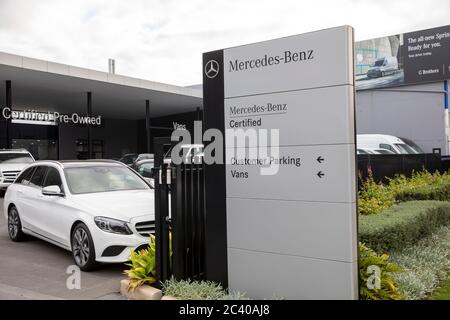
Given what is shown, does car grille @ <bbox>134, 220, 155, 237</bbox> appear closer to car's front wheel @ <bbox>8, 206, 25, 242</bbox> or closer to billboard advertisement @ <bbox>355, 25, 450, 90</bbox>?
car's front wheel @ <bbox>8, 206, 25, 242</bbox>

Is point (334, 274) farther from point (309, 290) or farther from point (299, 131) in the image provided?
point (299, 131)

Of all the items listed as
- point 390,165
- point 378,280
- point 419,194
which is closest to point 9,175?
point 390,165

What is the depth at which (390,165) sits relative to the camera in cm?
1316

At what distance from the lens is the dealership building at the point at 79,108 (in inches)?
858

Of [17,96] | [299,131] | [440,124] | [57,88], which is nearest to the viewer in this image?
[299,131]

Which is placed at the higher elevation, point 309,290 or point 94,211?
point 94,211

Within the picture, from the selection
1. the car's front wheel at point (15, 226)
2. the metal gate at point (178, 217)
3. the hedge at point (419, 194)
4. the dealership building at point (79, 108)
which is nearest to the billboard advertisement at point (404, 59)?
the dealership building at point (79, 108)

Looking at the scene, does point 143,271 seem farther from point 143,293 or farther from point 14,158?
point 14,158

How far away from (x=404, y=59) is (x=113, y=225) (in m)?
30.9

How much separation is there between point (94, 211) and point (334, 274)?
3609 millimetres

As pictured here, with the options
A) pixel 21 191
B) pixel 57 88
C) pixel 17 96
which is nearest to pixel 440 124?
pixel 57 88

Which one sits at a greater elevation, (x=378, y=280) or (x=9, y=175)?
(x=9, y=175)

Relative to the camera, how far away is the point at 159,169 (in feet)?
16.5
